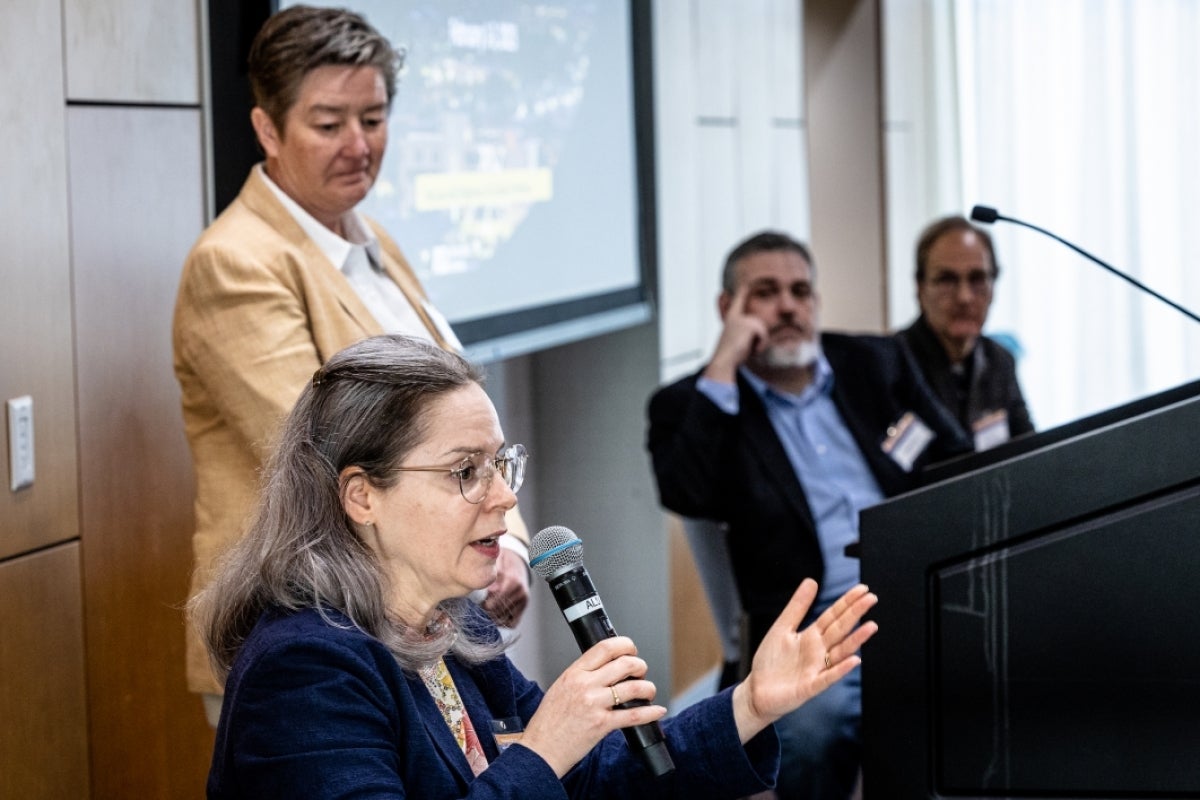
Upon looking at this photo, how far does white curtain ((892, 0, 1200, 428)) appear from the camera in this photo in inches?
297

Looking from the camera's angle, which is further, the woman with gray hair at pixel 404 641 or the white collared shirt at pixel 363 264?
the white collared shirt at pixel 363 264

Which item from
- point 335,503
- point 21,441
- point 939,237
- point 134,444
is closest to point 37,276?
point 21,441

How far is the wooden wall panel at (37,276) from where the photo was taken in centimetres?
212

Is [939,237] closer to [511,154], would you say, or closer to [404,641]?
[511,154]

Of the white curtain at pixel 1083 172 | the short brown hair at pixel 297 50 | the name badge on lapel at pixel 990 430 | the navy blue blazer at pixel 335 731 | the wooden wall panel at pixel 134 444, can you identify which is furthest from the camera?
the white curtain at pixel 1083 172

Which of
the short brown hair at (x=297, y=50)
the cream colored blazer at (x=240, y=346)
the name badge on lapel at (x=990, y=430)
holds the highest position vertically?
the short brown hair at (x=297, y=50)

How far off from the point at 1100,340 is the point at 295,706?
704 cm

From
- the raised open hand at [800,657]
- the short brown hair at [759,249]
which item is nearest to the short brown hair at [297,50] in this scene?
the raised open hand at [800,657]

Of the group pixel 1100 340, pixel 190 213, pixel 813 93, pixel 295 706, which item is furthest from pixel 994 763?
pixel 1100 340

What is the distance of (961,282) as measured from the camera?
425 cm

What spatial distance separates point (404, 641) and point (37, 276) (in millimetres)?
1026

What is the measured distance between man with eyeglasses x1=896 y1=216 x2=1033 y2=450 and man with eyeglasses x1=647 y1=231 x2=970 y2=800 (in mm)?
577

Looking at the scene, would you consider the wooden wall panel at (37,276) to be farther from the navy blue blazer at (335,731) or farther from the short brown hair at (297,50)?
the navy blue blazer at (335,731)

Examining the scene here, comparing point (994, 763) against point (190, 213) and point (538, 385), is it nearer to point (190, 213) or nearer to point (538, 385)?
point (190, 213)
